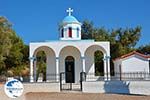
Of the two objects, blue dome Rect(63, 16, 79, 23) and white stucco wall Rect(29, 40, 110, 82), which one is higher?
blue dome Rect(63, 16, 79, 23)

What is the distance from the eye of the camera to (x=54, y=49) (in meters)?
31.6

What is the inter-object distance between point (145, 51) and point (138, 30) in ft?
15.4

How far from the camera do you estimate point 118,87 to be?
88.2 ft

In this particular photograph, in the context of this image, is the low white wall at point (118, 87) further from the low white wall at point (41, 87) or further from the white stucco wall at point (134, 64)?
the white stucco wall at point (134, 64)

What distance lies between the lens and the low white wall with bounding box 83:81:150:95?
26.0 m

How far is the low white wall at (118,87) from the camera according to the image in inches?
A: 1023

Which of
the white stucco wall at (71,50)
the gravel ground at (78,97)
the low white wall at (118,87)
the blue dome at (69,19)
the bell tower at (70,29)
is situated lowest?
the gravel ground at (78,97)

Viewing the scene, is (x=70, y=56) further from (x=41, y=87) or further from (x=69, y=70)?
(x=41, y=87)

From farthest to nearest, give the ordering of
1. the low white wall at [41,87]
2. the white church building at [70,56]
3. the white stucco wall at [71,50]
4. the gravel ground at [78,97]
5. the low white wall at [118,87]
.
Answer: the white church building at [70,56]
the white stucco wall at [71,50]
the low white wall at [41,87]
the low white wall at [118,87]
the gravel ground at [78,97]

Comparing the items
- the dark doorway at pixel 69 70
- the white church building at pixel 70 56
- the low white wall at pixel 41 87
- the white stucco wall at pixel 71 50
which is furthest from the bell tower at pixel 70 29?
the low white wall at pixel 41 87

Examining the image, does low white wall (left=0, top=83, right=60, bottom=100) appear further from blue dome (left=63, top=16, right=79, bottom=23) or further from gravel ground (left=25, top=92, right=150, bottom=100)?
blue dome (left=63, top=16, right=79, bottom=23)

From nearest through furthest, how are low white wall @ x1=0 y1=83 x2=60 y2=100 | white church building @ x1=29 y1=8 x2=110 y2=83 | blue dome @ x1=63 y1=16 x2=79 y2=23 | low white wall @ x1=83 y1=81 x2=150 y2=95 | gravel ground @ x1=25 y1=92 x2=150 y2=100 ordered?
gravel ground @ x1=25 y1=92 x2=150 y2=100 < low white wall @ x1=83 y1=81 x2=150 y2=95 < low white wall @ x1=0 y1=83 x2=60 y2=100 < white church building @ x1=29 y1=8 x2=110 y2=83 < blue dome @ x1=63 y1=16 x2=79 y2=23

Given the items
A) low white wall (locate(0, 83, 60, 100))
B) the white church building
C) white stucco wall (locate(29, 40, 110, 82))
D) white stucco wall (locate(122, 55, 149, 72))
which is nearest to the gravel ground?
low white wall (locate(0, 83, 60, 100))

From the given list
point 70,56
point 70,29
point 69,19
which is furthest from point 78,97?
point 69,19
